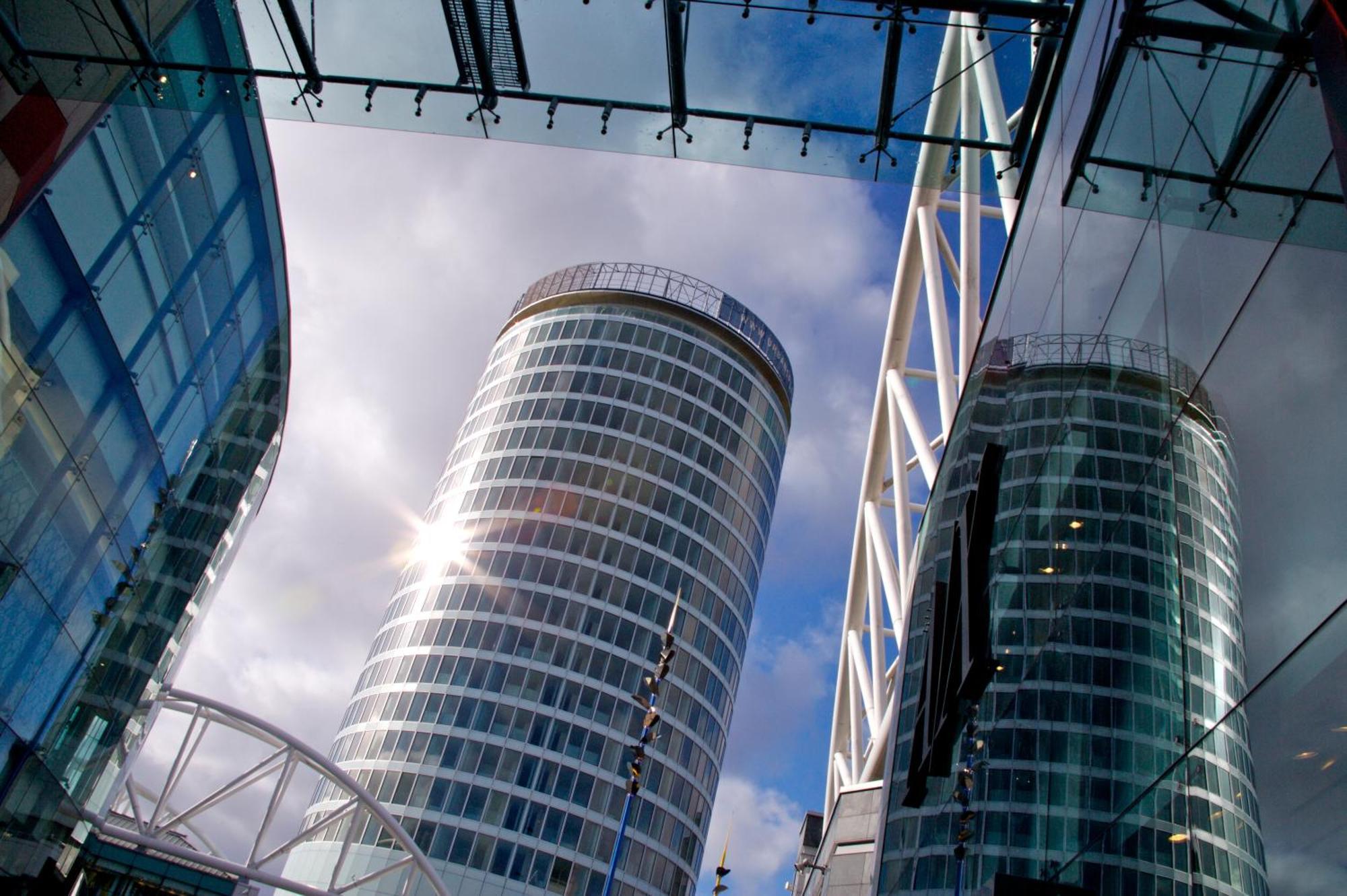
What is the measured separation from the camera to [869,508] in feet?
177

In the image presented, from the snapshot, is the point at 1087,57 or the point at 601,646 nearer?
the point at 1087,57

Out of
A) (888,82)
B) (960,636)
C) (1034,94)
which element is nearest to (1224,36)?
(1034,94)

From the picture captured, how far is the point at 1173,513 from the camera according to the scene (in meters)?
7.87

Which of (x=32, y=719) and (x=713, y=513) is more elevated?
(x=713, y=513)

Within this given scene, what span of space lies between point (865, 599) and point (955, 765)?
50.5 m

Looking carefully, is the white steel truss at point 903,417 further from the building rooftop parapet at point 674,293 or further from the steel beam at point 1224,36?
the building rooftop parapet at point 674,293

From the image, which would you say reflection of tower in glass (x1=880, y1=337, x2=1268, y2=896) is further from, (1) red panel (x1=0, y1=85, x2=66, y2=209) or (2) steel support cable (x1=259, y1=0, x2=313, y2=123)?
(1) red panel (x1=0, y1=85, x2=66, y2=209)

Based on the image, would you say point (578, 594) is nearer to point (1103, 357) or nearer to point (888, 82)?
point (888, 82)

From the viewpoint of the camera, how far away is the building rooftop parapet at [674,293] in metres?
105

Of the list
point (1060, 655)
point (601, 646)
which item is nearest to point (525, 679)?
point (601, 646)

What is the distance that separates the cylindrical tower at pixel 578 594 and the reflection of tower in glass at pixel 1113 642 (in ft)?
229

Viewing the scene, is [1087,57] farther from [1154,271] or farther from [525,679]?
[525,679]

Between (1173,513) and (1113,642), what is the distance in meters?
1.48

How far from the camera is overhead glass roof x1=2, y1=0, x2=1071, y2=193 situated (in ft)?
47.2
